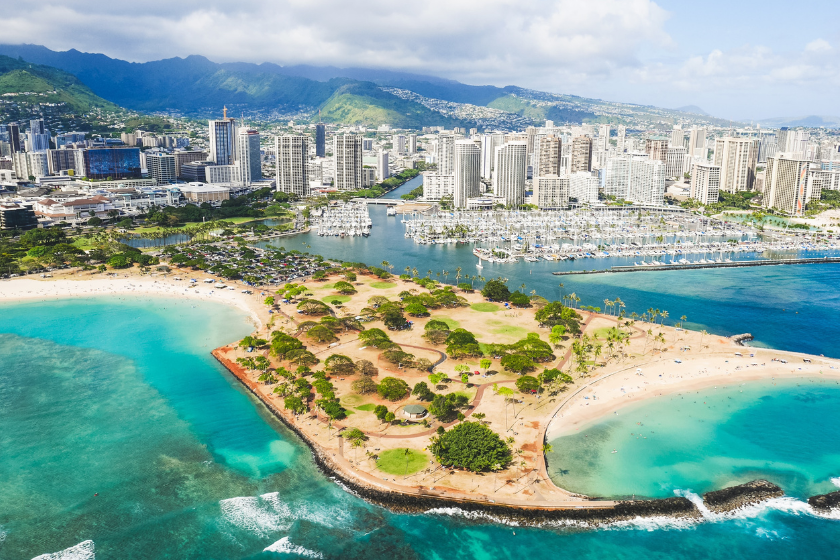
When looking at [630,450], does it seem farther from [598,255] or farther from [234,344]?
[598,255]

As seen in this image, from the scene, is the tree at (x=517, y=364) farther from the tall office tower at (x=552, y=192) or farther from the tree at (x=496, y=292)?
the tall office tower at (x=552, y=192)

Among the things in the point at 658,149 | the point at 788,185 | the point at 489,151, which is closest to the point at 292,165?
the point at 489,151

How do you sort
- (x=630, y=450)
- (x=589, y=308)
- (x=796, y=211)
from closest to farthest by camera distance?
(x=630, y=450), (x=589, y=308), (x=796, y=211)

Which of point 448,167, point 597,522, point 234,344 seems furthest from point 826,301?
point 448,167

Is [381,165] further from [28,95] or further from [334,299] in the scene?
[28,95]

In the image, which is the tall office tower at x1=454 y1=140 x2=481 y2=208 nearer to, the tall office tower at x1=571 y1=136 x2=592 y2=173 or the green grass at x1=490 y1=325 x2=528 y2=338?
the tall office tower at x1=571 y1=136 x2=592 y2=173

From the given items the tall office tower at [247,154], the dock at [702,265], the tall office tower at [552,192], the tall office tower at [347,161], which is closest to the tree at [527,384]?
the dock at [702,265]

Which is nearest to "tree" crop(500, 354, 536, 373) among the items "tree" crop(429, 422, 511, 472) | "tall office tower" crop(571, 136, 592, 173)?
"tree" crop(429, 422, 511, 472)
